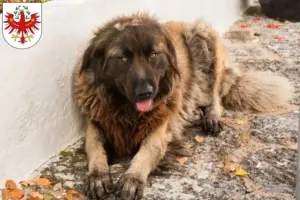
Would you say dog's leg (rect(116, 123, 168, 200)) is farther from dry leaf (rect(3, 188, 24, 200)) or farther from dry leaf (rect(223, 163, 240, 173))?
dry leaf (rect(3, 188, 24, 200))

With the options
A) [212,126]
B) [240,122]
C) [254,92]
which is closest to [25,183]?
[212,126]

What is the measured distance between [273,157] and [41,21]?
7.68 feet

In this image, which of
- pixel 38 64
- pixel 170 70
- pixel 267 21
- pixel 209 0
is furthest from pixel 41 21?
pixel 267 21

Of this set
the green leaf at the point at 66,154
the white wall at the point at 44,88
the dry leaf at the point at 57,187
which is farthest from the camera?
the green leaf at the point at 66,154

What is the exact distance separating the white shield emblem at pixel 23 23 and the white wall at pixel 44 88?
0.18 feet

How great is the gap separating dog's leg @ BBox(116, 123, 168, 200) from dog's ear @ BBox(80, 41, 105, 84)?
698mm

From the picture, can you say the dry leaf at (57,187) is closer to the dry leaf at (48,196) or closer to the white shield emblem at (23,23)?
the dry leaf at (48,196)

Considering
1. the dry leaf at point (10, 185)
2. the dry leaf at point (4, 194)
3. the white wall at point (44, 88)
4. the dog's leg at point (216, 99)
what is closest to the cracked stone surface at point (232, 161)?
the dog's leg at point (216, 99)

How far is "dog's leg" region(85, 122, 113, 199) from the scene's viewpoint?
3791mm

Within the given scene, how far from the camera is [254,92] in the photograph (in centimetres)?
562

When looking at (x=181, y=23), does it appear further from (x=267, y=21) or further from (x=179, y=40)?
(x=267, y=21)

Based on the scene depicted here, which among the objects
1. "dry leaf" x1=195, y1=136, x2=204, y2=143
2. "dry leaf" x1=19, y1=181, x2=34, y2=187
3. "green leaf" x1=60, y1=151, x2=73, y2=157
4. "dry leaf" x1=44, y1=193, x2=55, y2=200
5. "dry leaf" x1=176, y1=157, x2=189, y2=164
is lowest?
"dry leaf" x1=44, y1=193, x2=55, y2=200

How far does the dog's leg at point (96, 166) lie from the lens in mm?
3791

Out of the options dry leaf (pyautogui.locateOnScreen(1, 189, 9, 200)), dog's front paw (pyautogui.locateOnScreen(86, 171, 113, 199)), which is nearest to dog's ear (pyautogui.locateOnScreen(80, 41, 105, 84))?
dog's front paw (pyautogui.locateOnScreen(86, 171, 113, 199))
